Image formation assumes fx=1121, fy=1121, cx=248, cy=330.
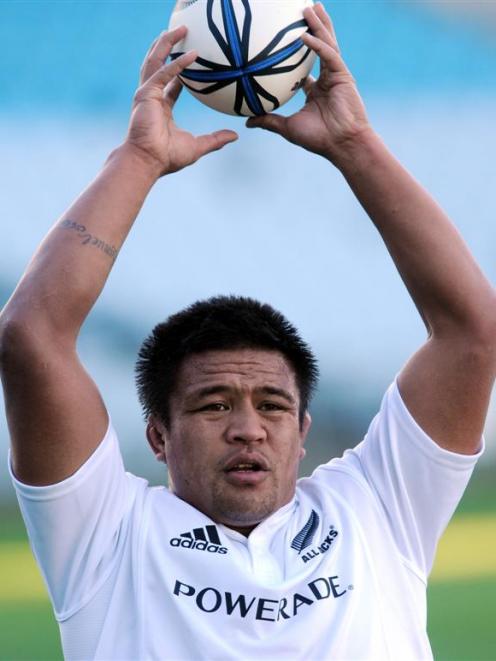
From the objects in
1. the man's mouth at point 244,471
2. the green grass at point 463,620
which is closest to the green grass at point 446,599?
the green grass at point 463,620

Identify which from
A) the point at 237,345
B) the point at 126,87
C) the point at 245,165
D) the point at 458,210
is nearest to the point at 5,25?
the point at 126,87

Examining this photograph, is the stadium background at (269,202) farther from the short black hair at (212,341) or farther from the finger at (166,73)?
the finger at (166,73)

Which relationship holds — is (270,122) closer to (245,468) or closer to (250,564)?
(245,468)

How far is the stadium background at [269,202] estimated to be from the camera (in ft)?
29.6

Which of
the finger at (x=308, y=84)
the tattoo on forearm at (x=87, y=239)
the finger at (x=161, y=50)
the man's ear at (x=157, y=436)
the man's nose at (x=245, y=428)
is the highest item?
the finger at (x=308, y=84)

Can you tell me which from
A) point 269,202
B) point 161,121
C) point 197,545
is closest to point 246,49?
point 161,121

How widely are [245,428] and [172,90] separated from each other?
965 millimetres

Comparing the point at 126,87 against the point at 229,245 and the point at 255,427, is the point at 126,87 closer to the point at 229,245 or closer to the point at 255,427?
the point at 229,245

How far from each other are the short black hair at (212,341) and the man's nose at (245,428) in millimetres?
238

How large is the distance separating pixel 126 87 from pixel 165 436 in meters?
7.56

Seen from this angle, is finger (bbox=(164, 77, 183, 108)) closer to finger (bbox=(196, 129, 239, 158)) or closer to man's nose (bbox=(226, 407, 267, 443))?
finger (bbox=(196, 129, 239, 158))

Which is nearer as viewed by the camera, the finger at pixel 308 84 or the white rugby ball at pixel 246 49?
the white rugby ball at pixel 246 49

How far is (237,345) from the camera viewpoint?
125 inches

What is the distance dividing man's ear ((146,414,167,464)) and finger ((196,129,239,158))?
0.78 meters
